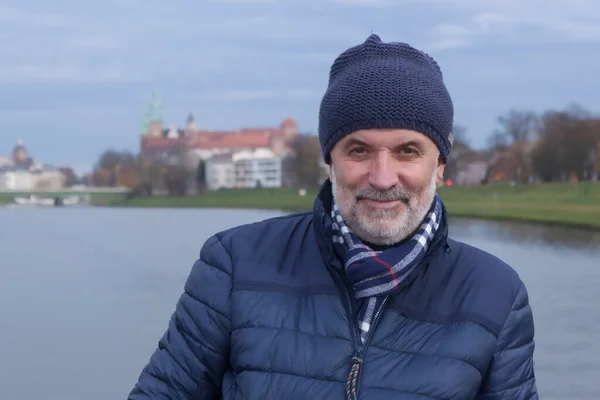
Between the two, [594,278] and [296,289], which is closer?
[296,289]

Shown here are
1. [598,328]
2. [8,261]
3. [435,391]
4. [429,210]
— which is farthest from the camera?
[8,261]

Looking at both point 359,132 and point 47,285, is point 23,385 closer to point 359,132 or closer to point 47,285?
point 359,132

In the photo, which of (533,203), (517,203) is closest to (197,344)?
(533,203)

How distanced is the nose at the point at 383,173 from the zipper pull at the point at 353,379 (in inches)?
14.0

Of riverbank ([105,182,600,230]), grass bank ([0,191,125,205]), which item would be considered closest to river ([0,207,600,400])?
riverbank ([105,182,600,230])

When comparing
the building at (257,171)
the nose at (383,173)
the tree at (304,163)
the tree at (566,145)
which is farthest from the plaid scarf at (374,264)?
the building at (257,171)

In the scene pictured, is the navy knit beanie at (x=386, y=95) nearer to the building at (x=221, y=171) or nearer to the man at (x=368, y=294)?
the man at (x=368, y=294)

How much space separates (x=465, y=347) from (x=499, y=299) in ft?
0.45

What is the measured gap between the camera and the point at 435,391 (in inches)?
80.7

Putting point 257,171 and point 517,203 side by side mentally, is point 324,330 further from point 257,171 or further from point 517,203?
point 257,171

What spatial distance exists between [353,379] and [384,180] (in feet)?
1.34

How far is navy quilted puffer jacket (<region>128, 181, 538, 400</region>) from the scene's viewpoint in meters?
2.07

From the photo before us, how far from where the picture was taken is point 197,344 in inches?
85.5

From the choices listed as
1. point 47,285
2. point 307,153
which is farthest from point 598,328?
point 307,153
